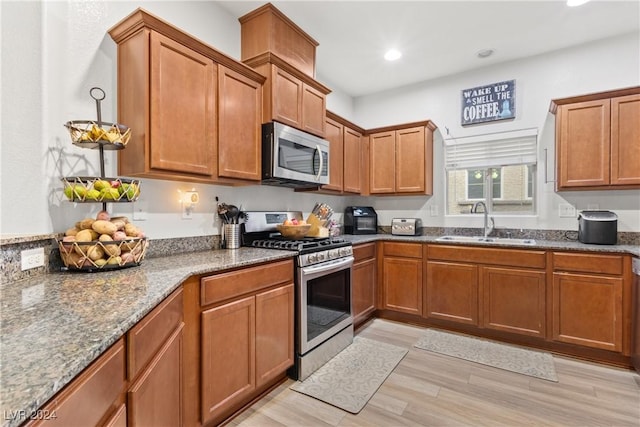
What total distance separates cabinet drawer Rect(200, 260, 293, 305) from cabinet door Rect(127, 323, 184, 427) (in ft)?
0.70

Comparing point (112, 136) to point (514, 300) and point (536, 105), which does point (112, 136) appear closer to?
point (514, 300)

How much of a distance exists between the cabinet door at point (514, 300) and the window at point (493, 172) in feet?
3.03

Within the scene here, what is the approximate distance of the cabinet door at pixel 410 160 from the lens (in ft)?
11.8

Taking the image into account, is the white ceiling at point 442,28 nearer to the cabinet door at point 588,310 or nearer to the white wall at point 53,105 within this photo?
the white wall at point 53,105

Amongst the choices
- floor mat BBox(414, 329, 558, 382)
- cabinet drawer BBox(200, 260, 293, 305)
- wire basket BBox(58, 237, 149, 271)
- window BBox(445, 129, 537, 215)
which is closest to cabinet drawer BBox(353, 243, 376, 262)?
floor mat BBox(414, 329, 558, 382)

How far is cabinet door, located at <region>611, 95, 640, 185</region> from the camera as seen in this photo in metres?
2.58

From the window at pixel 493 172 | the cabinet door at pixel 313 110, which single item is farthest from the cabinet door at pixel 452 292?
the cabinet door at pixel 313 110

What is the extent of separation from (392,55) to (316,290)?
2.53 m

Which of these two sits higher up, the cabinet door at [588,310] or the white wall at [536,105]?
the white wall at [536,105]

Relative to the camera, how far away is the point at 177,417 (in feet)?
4.62

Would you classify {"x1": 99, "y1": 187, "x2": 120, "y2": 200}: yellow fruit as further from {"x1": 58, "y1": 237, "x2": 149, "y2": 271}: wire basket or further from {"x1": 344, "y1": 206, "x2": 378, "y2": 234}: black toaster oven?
{"x1": 344, "y1": 206, "x2": 378, "y2": 234}: black toaster oven

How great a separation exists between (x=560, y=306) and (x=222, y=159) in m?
2.98

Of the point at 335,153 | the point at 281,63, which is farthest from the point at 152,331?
the point at 335,153

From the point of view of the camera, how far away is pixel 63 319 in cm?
87
